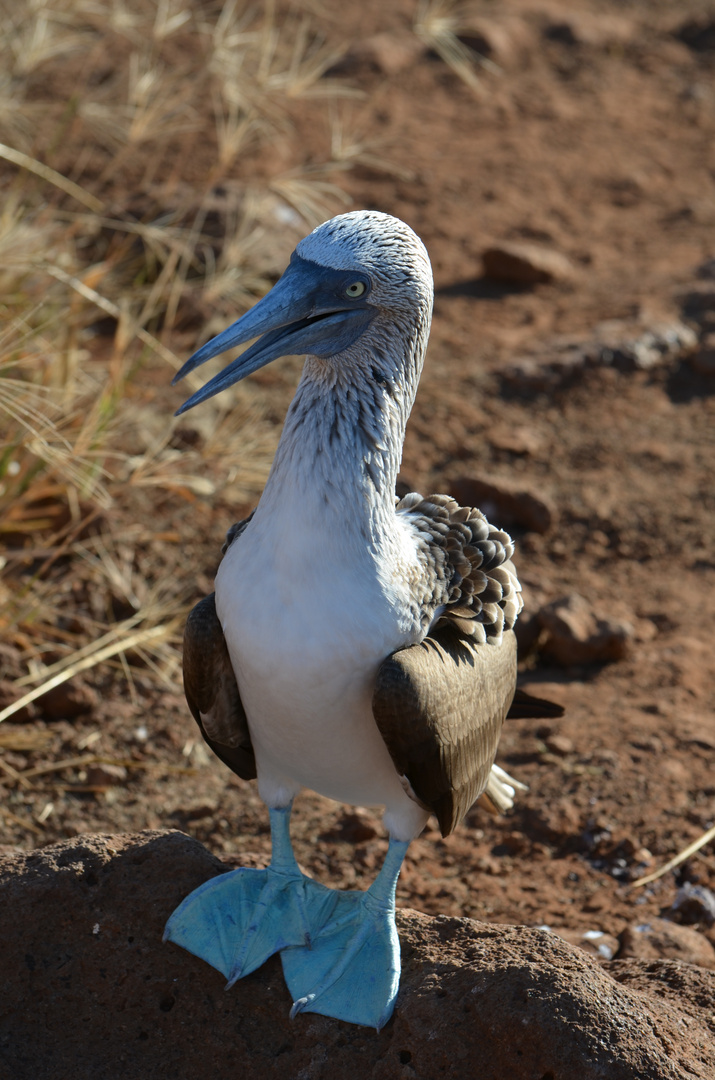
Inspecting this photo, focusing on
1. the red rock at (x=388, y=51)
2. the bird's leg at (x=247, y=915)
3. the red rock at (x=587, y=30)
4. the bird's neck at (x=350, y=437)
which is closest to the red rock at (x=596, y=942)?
the bird's leg at (x=247, y=915)

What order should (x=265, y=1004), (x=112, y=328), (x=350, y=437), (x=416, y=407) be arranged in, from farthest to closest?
(x=112, y=328) → (x=416, y=407) → (x=265, y=1004) → (x=350, y=437)

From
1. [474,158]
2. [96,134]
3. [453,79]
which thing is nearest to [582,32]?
[453,79]

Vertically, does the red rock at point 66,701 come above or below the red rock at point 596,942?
below

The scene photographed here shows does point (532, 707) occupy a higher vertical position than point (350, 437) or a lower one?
lower

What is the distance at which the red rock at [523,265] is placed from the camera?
8.79 metres

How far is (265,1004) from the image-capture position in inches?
137

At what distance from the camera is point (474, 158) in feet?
34.6

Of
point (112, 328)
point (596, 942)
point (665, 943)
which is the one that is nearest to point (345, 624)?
point (596, 942)

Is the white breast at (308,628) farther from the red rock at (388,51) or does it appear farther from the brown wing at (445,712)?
the red rock at (388,51)

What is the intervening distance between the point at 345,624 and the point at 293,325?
86cm

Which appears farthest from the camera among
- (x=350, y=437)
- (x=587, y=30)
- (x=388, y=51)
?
(x=587, y=30)

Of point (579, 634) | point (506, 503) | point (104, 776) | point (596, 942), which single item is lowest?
point (104, 776)

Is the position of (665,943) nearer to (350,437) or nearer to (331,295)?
(350,437)

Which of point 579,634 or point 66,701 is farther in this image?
point 579,634
